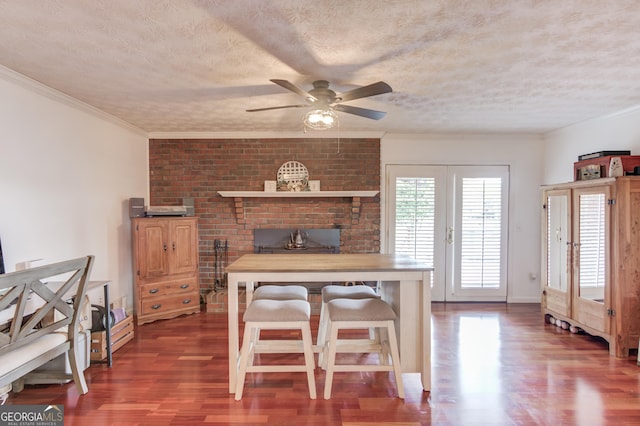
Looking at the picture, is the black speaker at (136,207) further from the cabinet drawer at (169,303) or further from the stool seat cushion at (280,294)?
the stool seat cushion at (280,294)

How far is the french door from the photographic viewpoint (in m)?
4.73

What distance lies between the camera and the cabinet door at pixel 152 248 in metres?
3.88

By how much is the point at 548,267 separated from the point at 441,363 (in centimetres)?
200

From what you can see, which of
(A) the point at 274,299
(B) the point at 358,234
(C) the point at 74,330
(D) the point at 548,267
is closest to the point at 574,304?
(D) the point at 548,267

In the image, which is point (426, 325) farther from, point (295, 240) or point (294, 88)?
point (295, 240)

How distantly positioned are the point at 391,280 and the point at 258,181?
2.76m

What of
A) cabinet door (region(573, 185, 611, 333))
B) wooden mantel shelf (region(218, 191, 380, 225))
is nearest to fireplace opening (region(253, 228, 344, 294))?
wooden mantel shelf (region(218, 191, 380, 225))

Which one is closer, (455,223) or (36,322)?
(36,322)

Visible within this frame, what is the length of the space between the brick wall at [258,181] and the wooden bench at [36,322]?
7.43 ft

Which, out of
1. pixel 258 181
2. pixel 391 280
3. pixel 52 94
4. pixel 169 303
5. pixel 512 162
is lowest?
pixel 169 303

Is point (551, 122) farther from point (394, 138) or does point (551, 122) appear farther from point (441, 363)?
point (441, 363)

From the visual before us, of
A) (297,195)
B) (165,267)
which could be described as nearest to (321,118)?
(297,195)

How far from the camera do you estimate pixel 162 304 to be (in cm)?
402

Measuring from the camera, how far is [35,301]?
2293mm
